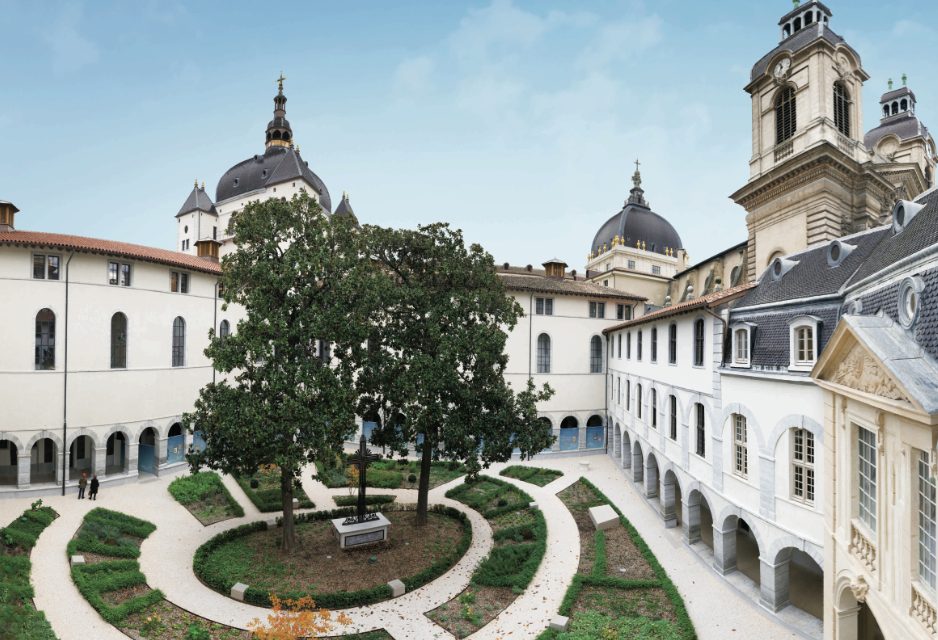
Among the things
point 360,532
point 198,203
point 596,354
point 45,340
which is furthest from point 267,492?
point 198,203

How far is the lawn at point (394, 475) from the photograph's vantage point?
29.5 metres

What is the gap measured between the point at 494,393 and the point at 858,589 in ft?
43.9

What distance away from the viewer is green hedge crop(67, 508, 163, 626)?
596 inches

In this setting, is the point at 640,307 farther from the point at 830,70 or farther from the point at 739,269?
the point at 830,70

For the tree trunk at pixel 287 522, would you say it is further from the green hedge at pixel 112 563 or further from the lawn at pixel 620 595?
the lawn at pixel 620 595

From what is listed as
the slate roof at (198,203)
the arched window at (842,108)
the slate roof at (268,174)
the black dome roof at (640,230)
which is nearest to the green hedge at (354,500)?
the arched window at (842,108)

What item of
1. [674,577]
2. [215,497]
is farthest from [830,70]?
[215,497]

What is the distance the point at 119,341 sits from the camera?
28234 mm

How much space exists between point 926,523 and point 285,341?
1743 cm

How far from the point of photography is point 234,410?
58.7ft

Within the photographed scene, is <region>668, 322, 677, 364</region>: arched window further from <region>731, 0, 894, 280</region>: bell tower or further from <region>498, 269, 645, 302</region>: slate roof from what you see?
<region>498, 269, 645, 302</region>: slate roof

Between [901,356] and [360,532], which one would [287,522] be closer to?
[360,532]

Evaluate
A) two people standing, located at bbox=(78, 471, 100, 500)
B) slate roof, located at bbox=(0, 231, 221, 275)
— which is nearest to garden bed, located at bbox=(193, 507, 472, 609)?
two people standing, located at bbox=(78, 471, 100, 500)

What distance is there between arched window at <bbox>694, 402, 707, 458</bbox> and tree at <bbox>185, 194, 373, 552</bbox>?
47.7 ft
